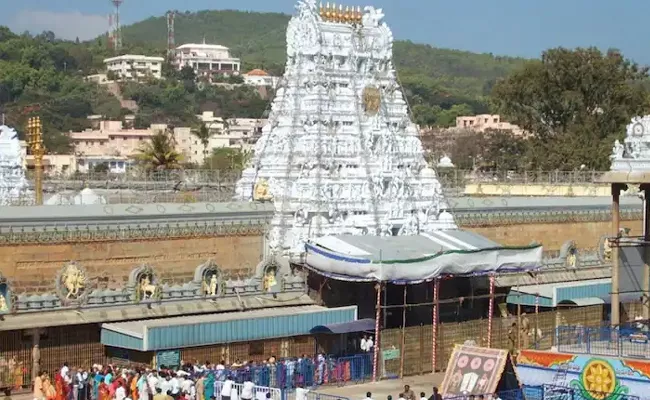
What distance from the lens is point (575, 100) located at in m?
62.0

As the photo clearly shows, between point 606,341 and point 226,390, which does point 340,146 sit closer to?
point 606,341

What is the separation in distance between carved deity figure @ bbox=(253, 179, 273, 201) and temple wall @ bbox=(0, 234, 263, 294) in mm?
1595

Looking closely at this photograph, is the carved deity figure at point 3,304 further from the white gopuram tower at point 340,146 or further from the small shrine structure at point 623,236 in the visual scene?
the small shrine structure at point 623,236

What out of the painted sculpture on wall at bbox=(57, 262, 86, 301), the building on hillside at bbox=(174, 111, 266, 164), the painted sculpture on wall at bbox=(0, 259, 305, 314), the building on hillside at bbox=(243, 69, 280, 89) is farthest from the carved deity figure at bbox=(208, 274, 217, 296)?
the building on hillside at bbox=(243, 69, 280, 89)

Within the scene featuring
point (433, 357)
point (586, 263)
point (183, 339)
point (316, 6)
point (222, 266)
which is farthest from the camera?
point (586, 263)

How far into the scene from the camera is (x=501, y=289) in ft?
109

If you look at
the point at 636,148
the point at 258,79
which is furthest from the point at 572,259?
the point at 258,79

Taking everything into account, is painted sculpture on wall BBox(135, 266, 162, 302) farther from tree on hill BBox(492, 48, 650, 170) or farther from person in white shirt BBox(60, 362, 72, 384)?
tree on hill BBox(492, 48, 650, 170)

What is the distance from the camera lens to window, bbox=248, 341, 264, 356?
26.5m

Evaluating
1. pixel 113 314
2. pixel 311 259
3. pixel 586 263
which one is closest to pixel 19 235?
pixel 113 314

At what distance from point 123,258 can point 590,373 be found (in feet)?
34.9

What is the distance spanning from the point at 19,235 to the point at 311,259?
20.5ft

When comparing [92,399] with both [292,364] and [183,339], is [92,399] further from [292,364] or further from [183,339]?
[292,364]

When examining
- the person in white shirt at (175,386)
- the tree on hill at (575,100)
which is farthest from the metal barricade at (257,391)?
the tree on hill at (575,100)
